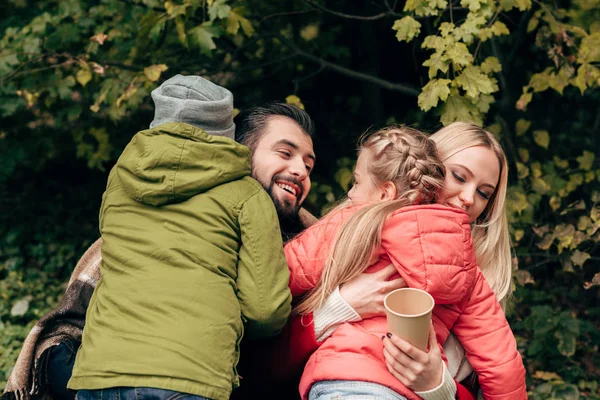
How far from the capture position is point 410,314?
83.0 inches

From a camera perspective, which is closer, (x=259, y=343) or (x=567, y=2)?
(x=259, y=343)

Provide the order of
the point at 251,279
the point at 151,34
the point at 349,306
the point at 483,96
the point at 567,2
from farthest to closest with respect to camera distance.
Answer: the point at 567,2 → the point at 151,34 → the point at 483,96 → the point at 349,306 → the point at 251,279

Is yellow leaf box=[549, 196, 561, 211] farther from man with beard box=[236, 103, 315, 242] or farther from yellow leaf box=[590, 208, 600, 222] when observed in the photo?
man with beard box=[236, 103, 315, 242]

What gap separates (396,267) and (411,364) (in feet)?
1.11

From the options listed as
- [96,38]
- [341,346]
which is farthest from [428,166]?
[96,38]

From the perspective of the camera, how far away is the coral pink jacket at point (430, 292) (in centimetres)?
216

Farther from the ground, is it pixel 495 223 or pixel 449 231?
pixel 449 231

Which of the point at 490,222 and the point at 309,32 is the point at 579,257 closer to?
the point at 490,222

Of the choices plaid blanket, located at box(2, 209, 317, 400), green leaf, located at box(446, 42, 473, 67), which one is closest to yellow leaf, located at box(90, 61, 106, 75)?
plaid blanket, located at box(2, 209, 317, 400)

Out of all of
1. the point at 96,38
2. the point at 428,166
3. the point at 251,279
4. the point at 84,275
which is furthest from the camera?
the point at 96,38

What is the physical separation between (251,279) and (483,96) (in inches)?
68.5

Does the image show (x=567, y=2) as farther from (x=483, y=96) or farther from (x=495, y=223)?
(x=495, y=223)

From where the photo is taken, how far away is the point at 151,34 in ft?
11.9

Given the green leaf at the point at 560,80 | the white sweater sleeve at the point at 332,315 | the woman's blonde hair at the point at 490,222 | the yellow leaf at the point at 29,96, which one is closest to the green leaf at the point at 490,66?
the green leaf at the point at 560,80
